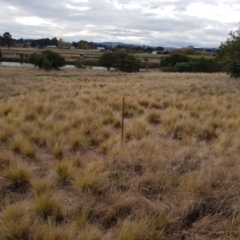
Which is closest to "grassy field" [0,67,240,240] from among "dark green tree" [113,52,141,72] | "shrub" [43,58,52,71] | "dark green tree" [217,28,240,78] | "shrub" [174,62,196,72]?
"dark green tree" [217,28,240,78]

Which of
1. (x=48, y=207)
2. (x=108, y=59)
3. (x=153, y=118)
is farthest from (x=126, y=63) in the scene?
(x=48, y=207)

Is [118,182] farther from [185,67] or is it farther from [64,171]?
[185,67]

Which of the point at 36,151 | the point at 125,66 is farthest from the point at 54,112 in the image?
the point at 125,66

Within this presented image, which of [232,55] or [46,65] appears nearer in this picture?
[232,55]

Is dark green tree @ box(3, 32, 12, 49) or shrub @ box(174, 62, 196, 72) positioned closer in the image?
shrub @ box(174, 62, 196, 72)

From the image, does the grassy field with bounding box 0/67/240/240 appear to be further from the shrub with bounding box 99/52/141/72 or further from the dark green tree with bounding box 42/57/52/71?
the shrub with bounding box 99/52/141/72

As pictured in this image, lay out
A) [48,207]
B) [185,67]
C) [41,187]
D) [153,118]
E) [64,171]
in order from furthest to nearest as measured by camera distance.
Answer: [185,67] < [153,118] < [64,171] < [41,187] < [48,207]

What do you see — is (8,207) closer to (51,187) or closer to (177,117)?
(51,187)

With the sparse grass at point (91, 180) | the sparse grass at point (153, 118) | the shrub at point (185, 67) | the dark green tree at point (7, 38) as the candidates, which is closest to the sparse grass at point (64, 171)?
the sparse grass at point (91, 180)

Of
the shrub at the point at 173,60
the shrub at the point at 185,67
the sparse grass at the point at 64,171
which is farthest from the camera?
the shrub at the point at 173,60

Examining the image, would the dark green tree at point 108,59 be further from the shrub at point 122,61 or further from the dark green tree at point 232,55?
the dark green tree at point 232,55

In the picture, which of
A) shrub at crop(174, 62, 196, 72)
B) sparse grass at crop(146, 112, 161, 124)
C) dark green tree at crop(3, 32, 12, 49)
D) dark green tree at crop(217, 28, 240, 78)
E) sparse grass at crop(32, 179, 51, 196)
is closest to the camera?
sparse grass at crop(32, 179, 51, 196)

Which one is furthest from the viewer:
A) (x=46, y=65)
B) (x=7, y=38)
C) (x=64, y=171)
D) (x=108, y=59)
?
(x=7, y=38)

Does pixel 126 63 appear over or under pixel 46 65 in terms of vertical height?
over
